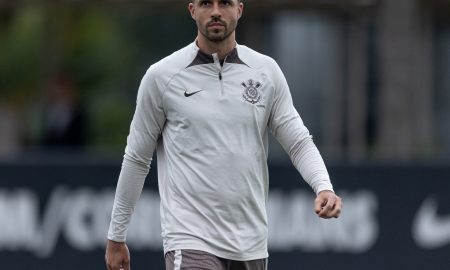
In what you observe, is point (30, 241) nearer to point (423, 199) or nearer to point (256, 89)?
point (423, 199)

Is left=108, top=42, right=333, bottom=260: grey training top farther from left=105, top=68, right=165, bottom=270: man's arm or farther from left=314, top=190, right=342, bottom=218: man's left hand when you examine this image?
left=314, top=190, right=342, bottom=218: man's left hand

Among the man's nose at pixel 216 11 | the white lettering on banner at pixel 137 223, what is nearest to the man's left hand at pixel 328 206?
the man's nose at pixel 216 11

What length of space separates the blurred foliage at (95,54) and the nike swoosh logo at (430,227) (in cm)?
1355

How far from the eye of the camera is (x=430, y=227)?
11.8 metres

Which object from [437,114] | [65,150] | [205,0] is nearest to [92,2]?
[65,150]

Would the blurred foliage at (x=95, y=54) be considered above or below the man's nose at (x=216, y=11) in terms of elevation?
above

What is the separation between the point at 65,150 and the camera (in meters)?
14.4

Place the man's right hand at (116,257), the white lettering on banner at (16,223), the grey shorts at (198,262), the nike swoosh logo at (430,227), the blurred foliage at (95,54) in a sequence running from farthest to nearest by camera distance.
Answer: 1. the blurred foliage at (95,54)
2. the white lettering on banner at (16,223)
3. the nike swoosh logo at (430,227)
4. the man's right hand at (116,257)
5. the grey shorts at (198,262)

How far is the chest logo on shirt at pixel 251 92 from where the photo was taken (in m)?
6.72

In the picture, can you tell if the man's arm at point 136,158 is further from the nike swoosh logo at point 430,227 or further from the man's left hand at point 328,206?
the nike swoosh logo at point 430,227

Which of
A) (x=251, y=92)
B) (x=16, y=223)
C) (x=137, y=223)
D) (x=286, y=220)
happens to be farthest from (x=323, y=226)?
(x=251, y=92)

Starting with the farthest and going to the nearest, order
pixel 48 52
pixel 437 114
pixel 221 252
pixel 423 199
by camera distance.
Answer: pixel 437 114 < pixel 48 52 < pixel 423 199 < pixel 221 252

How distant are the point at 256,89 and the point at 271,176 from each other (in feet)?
17.5

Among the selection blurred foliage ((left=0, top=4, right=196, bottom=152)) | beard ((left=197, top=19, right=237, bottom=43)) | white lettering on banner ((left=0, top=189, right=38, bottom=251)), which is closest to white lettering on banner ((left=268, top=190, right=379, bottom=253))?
white lettering on banner ((left=0, top=189, right=38, bottom=251))
